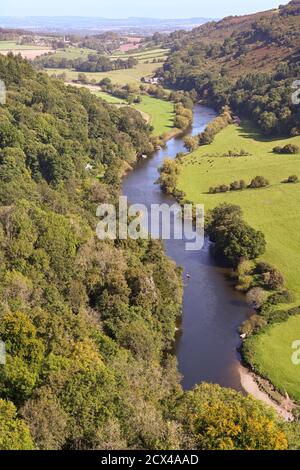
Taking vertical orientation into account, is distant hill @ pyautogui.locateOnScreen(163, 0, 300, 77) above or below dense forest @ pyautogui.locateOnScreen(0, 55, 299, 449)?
above

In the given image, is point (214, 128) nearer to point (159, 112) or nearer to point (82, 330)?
point (159, 112)

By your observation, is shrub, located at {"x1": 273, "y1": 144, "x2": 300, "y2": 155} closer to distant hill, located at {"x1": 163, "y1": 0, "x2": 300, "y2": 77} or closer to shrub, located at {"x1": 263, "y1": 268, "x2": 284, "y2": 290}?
shrub, located at {"x1": 263, "y1": 268, "x2": 284, "y2": 290}

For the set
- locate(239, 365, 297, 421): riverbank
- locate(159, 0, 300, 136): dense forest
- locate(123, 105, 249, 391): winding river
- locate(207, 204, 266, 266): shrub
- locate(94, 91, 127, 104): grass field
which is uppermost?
locate(159, 0, 300, 136): dense forest

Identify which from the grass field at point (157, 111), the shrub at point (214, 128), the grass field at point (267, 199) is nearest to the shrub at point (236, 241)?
the grass field at point (267, 199)

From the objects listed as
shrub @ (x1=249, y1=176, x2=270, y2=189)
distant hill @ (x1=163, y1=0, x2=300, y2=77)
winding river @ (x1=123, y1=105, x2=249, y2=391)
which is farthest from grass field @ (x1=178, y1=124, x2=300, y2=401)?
distant hill @ (x1=163, y1=0, x2=300, y2=77)

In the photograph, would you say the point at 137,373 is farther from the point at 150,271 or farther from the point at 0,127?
the point at 0,127

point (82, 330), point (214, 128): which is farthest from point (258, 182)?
point (82, 330)

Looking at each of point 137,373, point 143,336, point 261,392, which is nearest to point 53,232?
point 143,336
